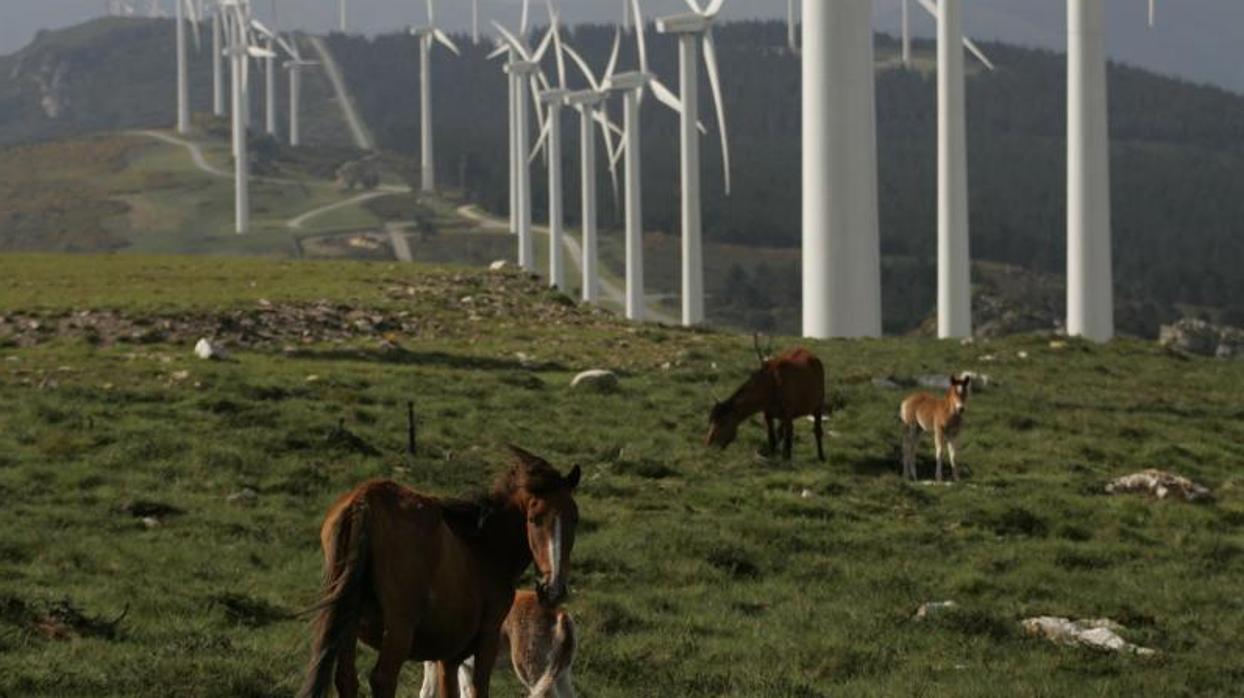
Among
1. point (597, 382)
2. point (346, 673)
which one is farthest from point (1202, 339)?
point (346, 673)

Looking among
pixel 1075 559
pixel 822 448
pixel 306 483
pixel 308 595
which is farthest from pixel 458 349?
pixel 308 595

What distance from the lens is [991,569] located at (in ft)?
72.3

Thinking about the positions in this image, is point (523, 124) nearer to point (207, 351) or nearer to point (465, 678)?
point (207, 351)

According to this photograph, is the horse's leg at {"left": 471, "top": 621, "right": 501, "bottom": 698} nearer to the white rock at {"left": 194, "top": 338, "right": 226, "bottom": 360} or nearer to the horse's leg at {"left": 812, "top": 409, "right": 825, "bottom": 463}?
the horse's leg at {"left": 812, "top": 409, "right": 825, "bottom": 463}

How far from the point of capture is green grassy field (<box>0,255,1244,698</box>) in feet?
54.7

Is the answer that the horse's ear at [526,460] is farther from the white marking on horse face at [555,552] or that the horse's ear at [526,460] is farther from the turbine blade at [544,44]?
the turbine blade at [544,44]

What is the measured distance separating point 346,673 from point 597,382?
2307 cm

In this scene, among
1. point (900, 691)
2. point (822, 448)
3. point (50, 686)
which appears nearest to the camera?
point (50, 686)

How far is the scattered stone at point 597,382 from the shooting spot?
34344 mm

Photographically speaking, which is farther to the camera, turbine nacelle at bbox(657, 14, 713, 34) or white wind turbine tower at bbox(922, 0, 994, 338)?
turbine nacelle at bbox(657, 14, 713, 34)

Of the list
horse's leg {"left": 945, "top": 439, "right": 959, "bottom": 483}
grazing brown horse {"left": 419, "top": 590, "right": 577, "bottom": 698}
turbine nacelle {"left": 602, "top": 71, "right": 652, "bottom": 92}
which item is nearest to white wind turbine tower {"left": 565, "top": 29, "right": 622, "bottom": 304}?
turbine nacelle {"left": 602, "top": 71, "right": 652, "bottom": 92}

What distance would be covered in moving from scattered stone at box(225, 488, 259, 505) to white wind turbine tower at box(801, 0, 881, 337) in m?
A: 24.0

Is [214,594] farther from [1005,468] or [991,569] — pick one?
[1005,468]

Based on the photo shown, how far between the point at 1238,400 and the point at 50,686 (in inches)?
1157
